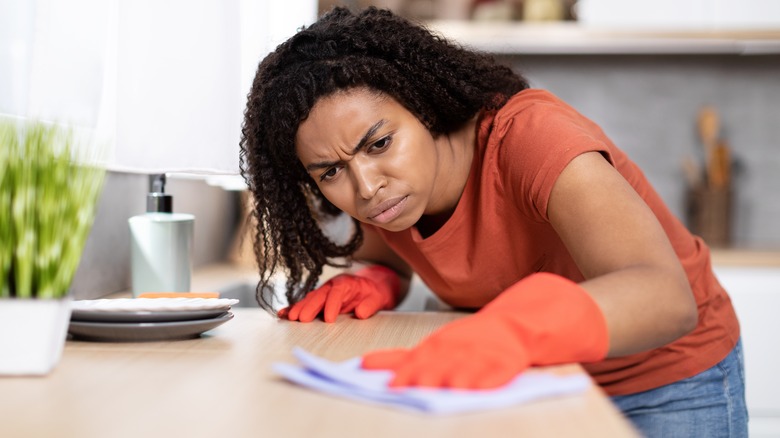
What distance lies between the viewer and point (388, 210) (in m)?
1.15

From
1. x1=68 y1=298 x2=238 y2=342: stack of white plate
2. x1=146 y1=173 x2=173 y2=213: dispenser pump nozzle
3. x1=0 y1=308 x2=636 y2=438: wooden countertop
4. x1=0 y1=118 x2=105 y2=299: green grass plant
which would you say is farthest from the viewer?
x1=146 y1=173 x2=173 y2=213: dispenser pump nozzle

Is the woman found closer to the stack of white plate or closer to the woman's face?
the woman's face

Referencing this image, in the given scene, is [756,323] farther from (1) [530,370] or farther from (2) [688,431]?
(1) [530,370]

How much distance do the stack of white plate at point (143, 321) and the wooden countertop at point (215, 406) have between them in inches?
0.8

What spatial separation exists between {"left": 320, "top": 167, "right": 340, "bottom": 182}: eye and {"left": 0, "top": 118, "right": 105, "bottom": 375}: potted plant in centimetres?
45

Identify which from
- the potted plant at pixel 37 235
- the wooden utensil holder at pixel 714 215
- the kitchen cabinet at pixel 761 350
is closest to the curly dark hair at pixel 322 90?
the potted plant at pixel 37 235

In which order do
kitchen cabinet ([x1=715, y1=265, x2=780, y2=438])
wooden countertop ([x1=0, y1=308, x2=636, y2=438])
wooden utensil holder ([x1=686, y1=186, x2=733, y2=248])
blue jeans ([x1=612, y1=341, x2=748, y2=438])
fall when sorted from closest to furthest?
wooden countertop ([x1=0, y1=308, x2=636, y2=438]), blue jeans ([x1=612, y1=341, x2=748, y2=438]), kitchen cabinet ([x1=715, y1=265, x2=780, y2=438]), wooden utensil holder ([x1=686, y1=186, x2=733, y2=248])

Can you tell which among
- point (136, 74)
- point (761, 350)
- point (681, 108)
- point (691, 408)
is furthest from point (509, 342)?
A: point (681, 108)

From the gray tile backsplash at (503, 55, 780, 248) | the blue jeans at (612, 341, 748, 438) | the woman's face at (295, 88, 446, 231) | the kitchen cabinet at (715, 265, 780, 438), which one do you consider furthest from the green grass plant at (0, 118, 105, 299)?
the gray tile backsplash at (503, 55, 780, 248)

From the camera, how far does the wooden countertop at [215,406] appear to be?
22.3 inches

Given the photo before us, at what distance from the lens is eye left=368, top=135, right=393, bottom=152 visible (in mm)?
1120

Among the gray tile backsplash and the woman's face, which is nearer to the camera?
the woman's face

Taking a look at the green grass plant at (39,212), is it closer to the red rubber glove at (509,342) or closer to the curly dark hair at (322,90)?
the red rubber glove at (509,342)

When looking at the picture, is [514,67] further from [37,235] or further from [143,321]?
[37,235]
